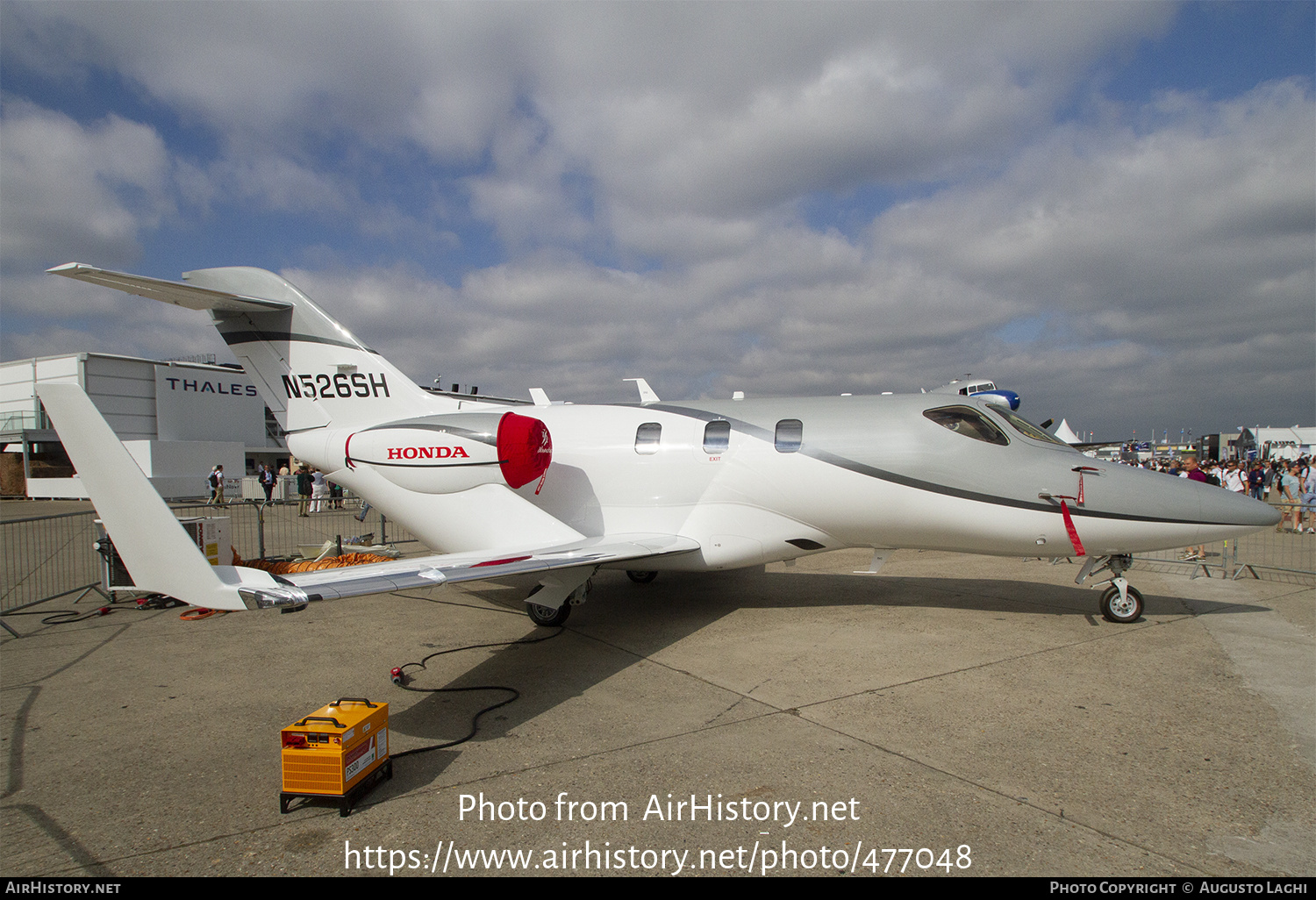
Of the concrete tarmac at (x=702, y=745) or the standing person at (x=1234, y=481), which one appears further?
the standing person at (x=1234, y=481)

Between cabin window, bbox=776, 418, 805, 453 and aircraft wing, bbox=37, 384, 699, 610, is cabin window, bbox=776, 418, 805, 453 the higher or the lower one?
the higher one

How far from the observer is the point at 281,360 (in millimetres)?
9141

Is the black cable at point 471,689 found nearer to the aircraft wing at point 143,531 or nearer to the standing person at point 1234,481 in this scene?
the aircraft wing at point 143,531

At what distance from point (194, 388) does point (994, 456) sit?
1669 inches

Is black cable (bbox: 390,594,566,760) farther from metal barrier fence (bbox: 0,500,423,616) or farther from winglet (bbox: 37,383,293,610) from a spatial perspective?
metal barrier fence (bbox: 0,500,423,616)

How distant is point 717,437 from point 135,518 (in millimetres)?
5664

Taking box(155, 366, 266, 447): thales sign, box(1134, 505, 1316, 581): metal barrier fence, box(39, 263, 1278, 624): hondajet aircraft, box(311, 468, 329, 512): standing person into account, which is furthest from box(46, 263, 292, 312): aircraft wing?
box(155, 366, 266, 447): thales sign

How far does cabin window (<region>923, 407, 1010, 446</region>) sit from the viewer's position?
739cm

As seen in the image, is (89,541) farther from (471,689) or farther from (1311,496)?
(1311,496)

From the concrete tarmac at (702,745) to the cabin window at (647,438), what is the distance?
2.06 metres

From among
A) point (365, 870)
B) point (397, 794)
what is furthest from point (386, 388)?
point (365, 870)

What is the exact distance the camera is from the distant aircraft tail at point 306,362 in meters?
8.93

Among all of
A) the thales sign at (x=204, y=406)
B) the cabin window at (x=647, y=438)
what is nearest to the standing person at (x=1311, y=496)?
the cabin window at (x=647, y=438)
